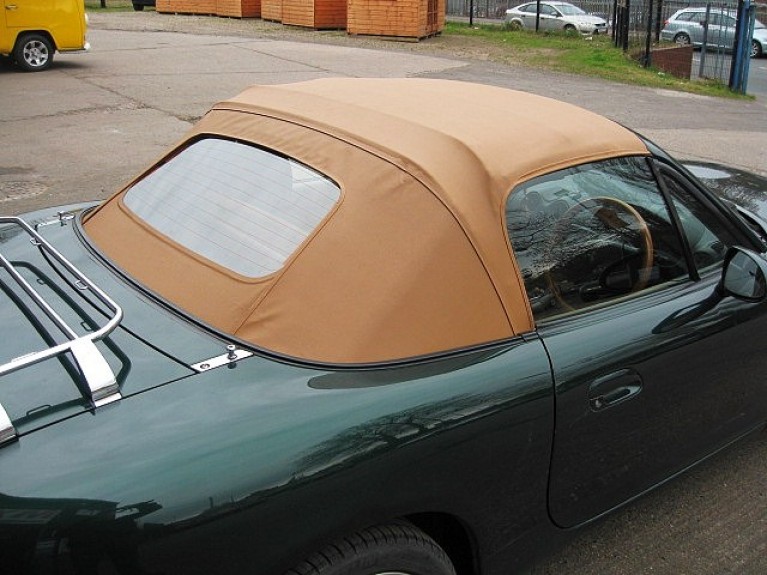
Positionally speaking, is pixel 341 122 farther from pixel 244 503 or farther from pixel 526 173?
pixel 244 503

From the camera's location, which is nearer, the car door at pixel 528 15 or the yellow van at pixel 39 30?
the yellow van at pixel 39 30

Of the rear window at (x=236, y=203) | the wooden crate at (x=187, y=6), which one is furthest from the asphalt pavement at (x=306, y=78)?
the wooden crate at (x=187, y=6)

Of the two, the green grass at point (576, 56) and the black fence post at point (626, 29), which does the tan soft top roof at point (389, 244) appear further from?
the black fence post at point (626, 29)

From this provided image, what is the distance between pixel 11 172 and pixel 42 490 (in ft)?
23.7

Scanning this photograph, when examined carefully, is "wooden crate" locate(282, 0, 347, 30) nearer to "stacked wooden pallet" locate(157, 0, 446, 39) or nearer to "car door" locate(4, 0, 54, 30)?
"stacked wooden pallet" locate(157, 0, 446, 39)

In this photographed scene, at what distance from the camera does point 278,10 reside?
82.4ft

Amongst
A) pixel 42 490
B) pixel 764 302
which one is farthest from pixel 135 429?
pixel 764 302

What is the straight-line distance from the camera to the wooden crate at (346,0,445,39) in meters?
22.0

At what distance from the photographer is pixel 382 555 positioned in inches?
75.2

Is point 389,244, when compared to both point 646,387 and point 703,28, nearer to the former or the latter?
point 646,387

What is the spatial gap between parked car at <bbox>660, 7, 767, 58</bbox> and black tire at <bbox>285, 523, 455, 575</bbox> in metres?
19.2

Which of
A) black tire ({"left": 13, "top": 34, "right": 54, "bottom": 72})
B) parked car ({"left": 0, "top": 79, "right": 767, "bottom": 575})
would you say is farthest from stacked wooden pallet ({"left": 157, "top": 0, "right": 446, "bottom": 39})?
parked car ({"left": 0, "top": 79, "right": 767, "bottom": 575})

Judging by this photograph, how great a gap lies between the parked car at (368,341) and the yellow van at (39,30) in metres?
12.4

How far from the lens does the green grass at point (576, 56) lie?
57.3 ft
